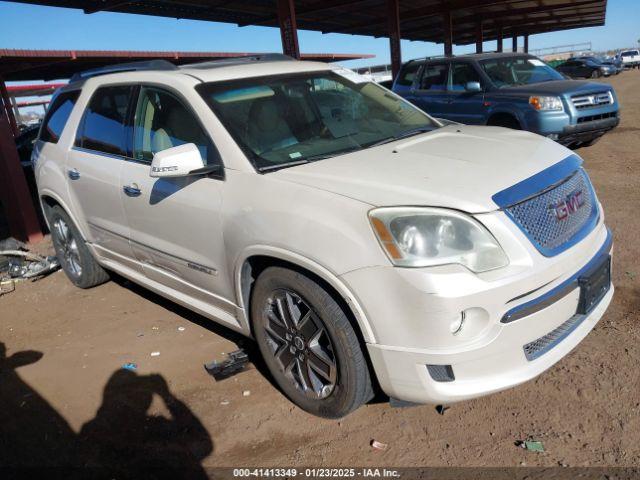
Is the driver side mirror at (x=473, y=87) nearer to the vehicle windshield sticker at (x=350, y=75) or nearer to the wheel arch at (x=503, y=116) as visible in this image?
the wheel arch at (x=503, y=116)

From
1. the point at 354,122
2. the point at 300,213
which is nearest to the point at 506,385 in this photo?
the point at 300,213

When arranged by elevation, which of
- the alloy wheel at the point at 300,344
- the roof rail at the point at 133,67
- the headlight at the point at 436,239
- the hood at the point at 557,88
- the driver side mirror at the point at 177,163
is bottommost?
the alloy wheel at the point at 300,344

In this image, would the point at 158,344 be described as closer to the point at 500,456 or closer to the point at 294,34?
the point at 500,456

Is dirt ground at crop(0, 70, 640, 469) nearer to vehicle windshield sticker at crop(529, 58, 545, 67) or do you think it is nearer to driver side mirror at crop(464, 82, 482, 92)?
driver side mirror at crop(464, 82, 482, 92)

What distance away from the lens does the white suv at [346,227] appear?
227 centimetres

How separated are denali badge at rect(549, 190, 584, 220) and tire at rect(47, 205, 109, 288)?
153 inches

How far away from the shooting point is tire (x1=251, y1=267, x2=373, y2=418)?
2506 mm

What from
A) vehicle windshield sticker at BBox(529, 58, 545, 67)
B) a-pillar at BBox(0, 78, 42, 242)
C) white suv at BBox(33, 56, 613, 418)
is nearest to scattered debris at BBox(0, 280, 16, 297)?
a-pillar at BBox(0, 78, 42, 242)

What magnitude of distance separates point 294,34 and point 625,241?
12.8 metres

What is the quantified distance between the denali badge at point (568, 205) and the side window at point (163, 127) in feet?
6.07

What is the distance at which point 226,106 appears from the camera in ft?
10.4

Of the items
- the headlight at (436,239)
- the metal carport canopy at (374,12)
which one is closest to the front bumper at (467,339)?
the headlight at (436,239)

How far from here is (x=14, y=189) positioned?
691cm

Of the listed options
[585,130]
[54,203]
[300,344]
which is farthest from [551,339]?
[585,130]
